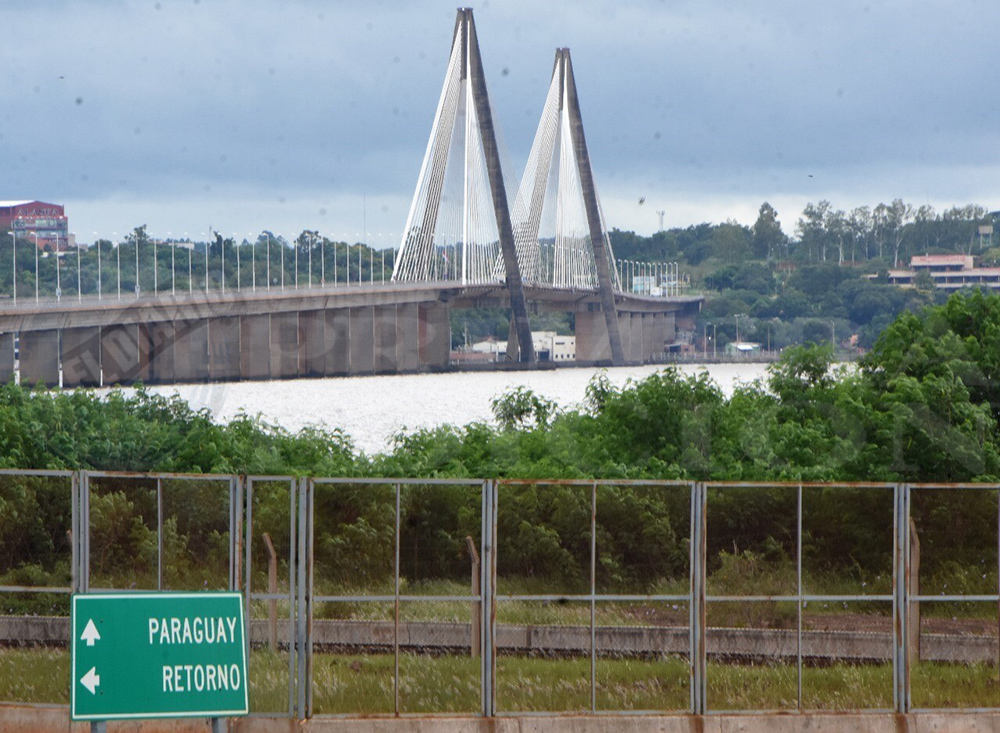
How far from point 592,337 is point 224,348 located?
24536 mm

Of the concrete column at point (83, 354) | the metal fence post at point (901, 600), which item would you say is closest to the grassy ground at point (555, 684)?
the metal fence post at point (901, 600)

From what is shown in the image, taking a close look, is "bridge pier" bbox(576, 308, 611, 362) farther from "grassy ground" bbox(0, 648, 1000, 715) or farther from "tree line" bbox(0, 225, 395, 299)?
→ "grassy ground" bbox(0, 648, 1000, 715)

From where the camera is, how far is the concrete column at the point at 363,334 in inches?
2829

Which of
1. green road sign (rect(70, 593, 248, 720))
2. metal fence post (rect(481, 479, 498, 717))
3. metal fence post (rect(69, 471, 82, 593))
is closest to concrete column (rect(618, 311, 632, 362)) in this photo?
metal fence post (rect(481, 479, 498, 717))

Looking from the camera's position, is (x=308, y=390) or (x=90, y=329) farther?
(x=308, y=390)

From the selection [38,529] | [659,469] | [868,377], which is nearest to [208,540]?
[38,529]

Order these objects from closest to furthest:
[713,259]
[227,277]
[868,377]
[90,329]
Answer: [868,377] < [90,329] < [227,277] < [713,259]

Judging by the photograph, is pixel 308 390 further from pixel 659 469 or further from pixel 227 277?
pixel 659 469

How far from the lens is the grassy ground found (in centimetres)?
1148

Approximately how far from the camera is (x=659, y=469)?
24.8m

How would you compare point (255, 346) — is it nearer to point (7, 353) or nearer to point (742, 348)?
point (7, 353)

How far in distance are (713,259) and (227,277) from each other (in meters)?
37.4

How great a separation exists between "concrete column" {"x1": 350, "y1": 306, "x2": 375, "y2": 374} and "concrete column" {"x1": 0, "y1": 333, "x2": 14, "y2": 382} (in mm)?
17308

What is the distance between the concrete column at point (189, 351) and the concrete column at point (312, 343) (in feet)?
18.2
